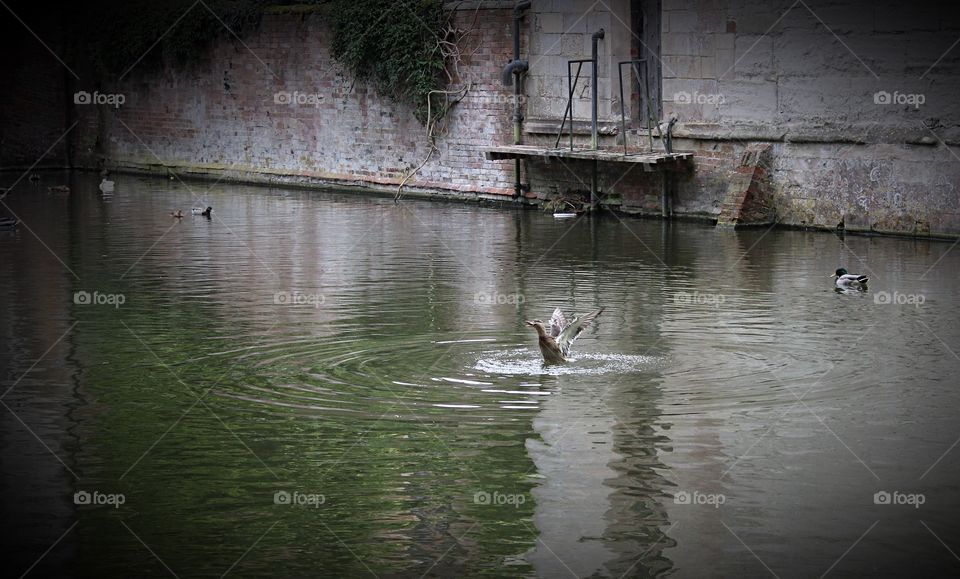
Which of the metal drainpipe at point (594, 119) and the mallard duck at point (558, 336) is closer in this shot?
the mallard duck at point (558, 336)

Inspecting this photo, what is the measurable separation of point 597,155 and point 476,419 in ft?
39.1

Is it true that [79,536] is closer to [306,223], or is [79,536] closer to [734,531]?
[734,531]

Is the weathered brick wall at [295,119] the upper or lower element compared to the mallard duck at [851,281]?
upper

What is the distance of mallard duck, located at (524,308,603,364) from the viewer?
9.82m

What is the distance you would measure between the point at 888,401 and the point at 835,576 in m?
3.23

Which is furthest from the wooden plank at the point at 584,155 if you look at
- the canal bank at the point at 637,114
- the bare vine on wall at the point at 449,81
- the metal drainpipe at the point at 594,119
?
the bare vine on wall at the point at 449,81

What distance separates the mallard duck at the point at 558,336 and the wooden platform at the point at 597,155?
9.44 meters

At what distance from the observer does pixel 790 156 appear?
18.7m

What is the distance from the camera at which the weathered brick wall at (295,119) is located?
75.8 ft

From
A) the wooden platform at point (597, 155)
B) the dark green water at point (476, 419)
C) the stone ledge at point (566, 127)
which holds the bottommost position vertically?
the dark green water at point (476, 419)

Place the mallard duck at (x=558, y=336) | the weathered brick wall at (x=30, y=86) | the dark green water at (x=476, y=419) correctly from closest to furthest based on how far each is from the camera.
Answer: the dark green water at (x=476, y=419), the mallard duck at (x=558, y=336), the weathered brick wall at (x=30, y=86)

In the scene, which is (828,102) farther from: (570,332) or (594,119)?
(570,332)

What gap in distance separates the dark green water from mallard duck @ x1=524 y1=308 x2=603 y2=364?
17 centimetres

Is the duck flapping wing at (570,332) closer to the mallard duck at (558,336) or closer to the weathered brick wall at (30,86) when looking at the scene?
the mallard duck at (558,336)
